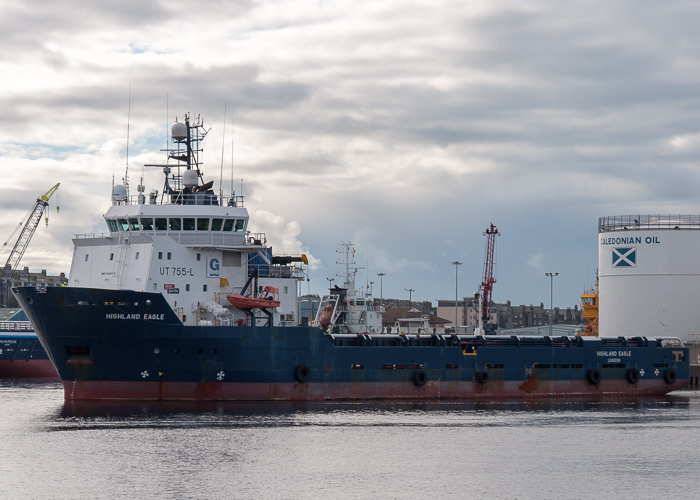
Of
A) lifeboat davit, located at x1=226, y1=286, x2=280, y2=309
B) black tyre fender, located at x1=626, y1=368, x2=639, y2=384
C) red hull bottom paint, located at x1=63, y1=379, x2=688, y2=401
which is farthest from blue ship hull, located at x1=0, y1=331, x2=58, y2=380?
black tyre fender, located at x1=626, y1=368, x2=639, y2=384

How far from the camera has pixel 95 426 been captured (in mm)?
41750

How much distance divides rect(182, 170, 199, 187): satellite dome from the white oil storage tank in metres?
32.5

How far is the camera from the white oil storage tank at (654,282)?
6944 centimetres

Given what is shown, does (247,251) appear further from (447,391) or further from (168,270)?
(447,391)

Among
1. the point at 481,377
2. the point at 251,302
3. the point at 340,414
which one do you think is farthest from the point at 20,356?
the point at 340,414

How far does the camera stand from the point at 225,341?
160ft

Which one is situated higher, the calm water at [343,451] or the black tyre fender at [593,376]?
the black tyre fender at [593,376]

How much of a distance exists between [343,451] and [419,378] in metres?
16.8

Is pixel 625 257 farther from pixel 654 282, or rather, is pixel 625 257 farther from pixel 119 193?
pixel 119 193

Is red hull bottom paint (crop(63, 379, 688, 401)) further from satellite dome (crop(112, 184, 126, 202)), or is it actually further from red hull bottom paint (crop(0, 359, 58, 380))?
red hull bottom paint (crop(0, 359, 58, 380))

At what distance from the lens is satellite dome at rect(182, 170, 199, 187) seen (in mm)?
54281

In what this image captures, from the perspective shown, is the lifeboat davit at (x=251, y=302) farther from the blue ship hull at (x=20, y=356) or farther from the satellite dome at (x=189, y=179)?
the blue ship hull at (x=20, y=356)

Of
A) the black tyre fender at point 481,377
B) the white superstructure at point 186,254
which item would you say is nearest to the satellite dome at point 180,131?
the white superstructure at point 186,254

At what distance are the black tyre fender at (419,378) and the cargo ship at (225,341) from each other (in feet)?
0.21
